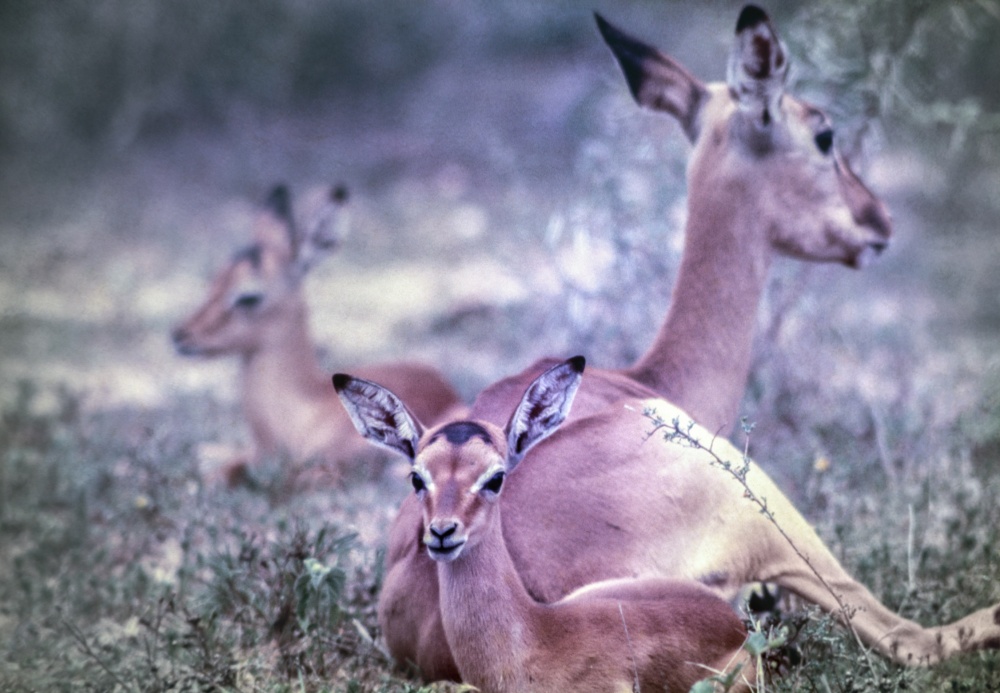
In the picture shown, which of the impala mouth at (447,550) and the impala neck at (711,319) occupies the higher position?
the impala neck at (711,319)

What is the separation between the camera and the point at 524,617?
338cm

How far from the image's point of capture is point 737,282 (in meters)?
4.82

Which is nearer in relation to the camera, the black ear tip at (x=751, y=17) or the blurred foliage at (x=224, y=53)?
the black ear tip at (x=751, y=17)

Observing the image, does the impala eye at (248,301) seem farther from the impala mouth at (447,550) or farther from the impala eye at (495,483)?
the impala mouth at (447,550)

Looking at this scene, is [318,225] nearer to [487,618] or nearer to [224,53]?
[487,618]

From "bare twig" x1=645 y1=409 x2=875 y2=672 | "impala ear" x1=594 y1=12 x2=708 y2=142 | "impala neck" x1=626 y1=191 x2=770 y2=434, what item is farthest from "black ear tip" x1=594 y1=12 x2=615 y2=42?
"bare twig" x1=645 y1=409 x2=875 y2=672

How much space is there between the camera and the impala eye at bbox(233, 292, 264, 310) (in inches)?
303

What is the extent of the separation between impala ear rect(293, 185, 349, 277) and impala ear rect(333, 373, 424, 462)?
439 cm

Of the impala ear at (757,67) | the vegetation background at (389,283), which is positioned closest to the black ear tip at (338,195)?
the vegetation background at (389,283)

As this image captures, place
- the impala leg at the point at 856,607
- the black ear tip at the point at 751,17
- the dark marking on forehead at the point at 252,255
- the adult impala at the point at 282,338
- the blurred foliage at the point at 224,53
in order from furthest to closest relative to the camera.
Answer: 1. the blurred foliage at the point at 224,53
2. the dark marking on forehead at the point at 252,255
3. the adult impala at the point at 282,338
4. the black ear tip at the point at 751,17
5. the impala leg at the point at 856,607

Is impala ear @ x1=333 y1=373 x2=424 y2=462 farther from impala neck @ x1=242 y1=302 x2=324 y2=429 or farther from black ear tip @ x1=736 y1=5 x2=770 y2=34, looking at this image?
impala neck @ x1=242 y1=302 x2=324 y2=429

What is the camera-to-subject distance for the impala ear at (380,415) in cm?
359

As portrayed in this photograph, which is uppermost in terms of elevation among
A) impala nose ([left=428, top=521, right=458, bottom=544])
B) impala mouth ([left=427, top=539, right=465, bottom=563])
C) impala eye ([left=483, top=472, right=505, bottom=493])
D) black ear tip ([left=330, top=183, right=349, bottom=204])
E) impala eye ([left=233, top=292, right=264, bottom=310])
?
black ear tip ([left=330, top=183, right=349, bottom=204])

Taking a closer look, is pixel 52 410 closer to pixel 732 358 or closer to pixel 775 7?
pixel 732 358
